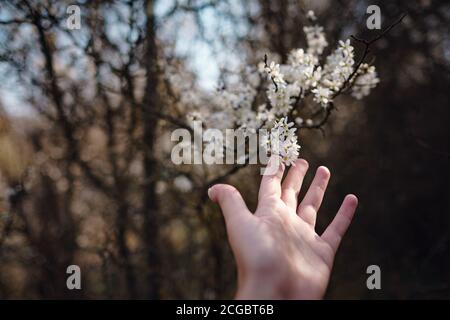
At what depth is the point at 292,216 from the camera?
160 cm

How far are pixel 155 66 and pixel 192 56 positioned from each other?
0.50m

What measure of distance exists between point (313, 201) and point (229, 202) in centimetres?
43

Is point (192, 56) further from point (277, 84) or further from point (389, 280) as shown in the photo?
point (389, 280)

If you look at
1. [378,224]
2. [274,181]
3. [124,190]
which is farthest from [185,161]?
[378,224]

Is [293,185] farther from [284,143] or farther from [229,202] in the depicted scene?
[229,202]

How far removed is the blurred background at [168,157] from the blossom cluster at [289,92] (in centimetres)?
78

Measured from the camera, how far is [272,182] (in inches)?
65.4

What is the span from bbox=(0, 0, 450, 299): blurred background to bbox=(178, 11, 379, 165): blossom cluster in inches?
30.6

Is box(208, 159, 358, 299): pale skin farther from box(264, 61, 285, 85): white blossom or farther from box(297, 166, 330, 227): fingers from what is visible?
box(264, 61, 285, 85): white blossom

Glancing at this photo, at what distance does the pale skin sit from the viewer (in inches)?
52.1

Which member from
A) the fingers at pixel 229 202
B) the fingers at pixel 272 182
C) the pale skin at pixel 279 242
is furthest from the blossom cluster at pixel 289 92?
the fingers at pixel 229 202

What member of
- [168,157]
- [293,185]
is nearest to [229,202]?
[293,185]

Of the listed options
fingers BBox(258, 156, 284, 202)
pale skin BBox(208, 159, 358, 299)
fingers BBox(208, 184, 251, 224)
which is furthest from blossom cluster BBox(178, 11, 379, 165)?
fingers BBox(208, 184, 251, 224)

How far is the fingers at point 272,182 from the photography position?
64.1 inches
